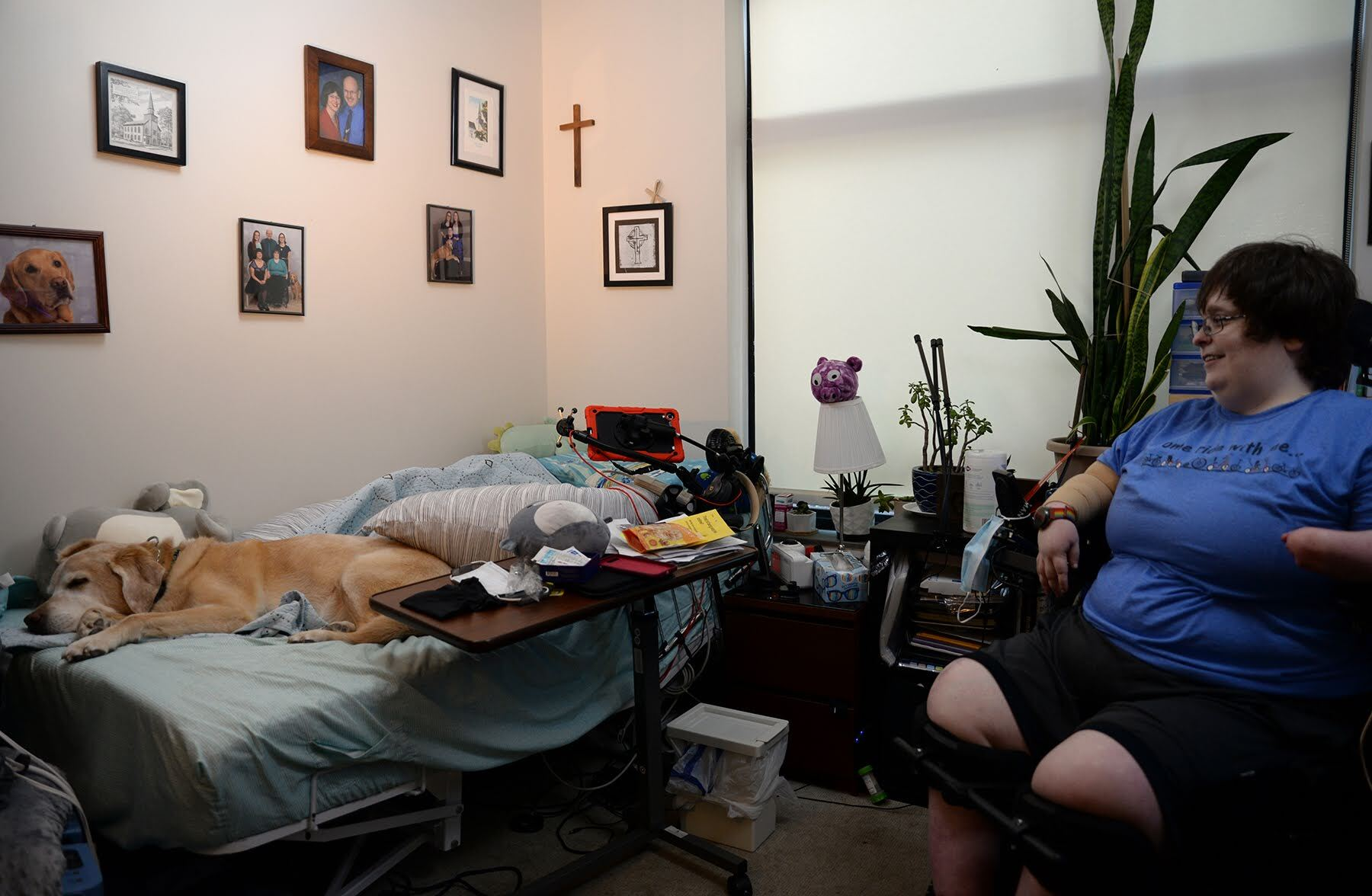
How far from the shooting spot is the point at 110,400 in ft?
7.68

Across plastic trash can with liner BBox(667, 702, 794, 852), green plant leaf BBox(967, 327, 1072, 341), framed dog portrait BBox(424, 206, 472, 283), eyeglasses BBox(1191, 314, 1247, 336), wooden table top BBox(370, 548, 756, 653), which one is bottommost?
plastic trash can with liner BBox(667, 702, 794, 852)

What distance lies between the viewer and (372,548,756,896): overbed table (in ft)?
4.91

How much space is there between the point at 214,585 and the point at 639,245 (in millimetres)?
2011

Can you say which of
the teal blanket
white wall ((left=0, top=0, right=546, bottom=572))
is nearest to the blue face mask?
the teal blanket

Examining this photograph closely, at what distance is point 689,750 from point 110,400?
1.80 m

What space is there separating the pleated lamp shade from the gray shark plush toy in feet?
3.36

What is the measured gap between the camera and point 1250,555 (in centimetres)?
133

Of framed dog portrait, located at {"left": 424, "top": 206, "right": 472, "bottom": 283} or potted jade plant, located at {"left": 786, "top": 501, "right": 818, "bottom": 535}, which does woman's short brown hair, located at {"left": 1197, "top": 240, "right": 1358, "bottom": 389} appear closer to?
potted jade plant, located at {"left": 786, "top": 501, "right": 818, "bottom": 535}

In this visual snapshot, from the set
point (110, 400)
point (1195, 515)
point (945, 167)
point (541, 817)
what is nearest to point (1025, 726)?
point (1195, 515)

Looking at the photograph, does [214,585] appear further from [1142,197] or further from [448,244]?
[1142,197]

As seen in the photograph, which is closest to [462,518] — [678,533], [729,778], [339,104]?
[678,533]

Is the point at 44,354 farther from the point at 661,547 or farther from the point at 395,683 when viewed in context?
the point at 661,547

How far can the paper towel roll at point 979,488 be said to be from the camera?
2.36m

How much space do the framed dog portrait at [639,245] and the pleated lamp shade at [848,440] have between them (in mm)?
1056
